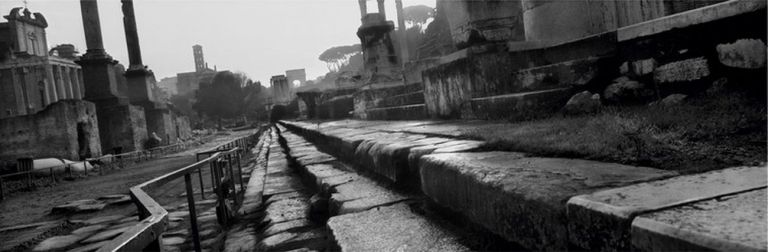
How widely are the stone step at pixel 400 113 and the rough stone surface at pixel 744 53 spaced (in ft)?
11.3

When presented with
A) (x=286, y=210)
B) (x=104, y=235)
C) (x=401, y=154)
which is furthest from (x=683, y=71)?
(x=104, y=235)

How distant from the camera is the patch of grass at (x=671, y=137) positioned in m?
1.39

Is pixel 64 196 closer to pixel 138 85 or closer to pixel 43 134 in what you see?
Answer: pixel 43 134

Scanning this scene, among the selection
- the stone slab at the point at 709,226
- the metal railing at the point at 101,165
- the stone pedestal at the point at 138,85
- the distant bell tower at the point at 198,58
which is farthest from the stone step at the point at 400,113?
the distant bell tower at the point at 198,58

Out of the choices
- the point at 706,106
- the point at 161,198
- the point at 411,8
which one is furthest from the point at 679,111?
the point at 411,8

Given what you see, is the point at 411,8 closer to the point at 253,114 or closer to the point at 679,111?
the point at 253,114

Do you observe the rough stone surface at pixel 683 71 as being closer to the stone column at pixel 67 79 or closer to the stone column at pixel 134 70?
the stone column at pixel 134 70

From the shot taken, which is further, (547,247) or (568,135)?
(568,135)

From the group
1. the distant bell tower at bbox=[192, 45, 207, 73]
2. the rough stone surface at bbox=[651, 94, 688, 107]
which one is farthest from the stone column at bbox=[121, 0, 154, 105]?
the distant bell tower at bbox=[192, 45, 207, 73]

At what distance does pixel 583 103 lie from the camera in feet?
9.94

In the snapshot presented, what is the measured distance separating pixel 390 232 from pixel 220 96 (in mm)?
52264

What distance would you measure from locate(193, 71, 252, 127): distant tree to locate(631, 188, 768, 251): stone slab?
2073 inches

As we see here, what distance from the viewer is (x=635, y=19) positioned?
4.27 metres

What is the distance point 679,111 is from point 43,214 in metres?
8.01
